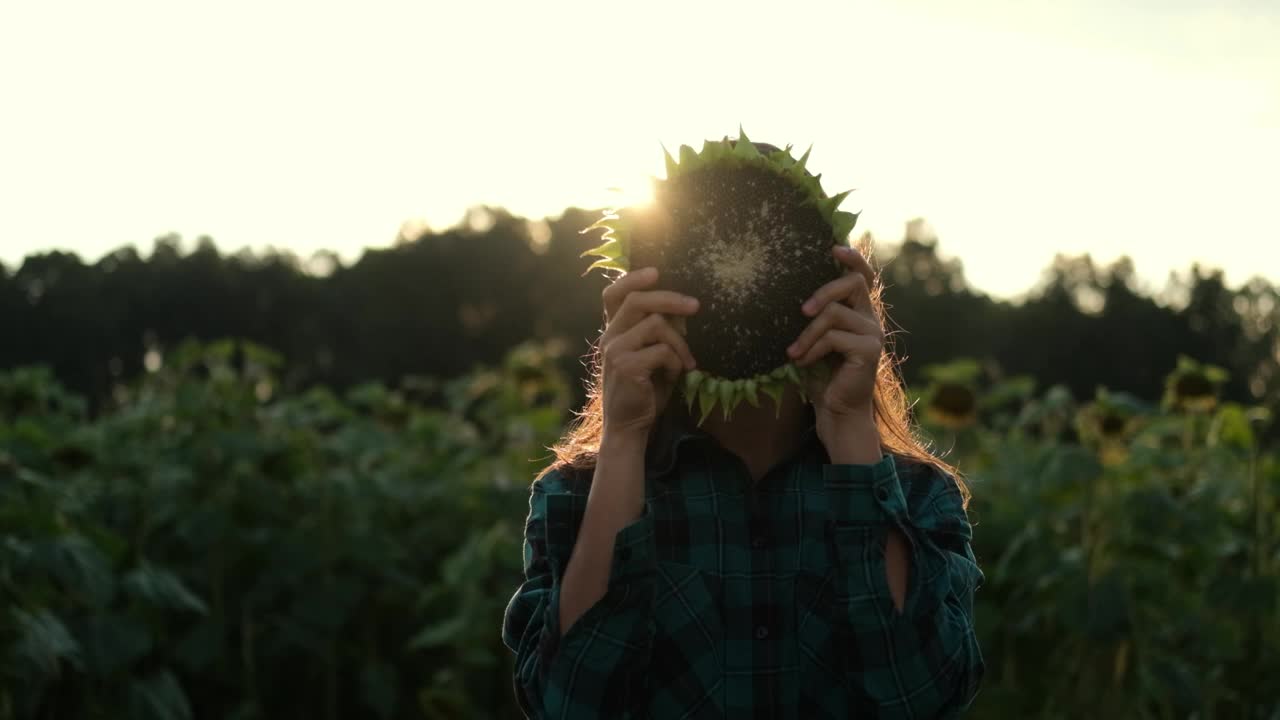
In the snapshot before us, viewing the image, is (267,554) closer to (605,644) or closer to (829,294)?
(605,644)

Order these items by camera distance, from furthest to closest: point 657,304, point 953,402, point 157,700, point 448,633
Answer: point 953,402 → point 448,633 → point 157,700 → point 657,304

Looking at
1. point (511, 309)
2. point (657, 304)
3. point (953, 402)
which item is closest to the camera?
Answer: point (657, 304)

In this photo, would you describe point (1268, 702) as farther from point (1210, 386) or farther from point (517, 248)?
point (517, 248)

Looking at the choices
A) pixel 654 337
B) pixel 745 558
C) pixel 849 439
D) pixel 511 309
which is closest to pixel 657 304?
pixel 654 337

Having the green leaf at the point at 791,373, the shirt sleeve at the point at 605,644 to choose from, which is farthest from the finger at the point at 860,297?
the shirt sleeve at the point at 605,644

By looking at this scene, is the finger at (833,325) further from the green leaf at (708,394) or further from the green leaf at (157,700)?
the green leaf at (157,700)

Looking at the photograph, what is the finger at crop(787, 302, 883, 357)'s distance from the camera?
6.55 ft

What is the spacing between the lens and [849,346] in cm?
200

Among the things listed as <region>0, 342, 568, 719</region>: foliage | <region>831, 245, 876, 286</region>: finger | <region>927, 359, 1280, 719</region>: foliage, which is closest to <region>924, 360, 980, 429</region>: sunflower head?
<region>927, 359, 1280, 719</region>: foliage

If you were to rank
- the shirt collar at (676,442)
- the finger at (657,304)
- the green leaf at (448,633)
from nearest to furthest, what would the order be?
the finger at (657,304), the shirt collar at (676,442), the green leaf at (448,633)

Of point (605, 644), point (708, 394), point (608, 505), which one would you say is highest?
point (708, 394)

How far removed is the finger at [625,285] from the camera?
1998 mm

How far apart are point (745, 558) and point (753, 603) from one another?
0.25ft

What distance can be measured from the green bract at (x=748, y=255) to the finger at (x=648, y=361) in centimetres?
5
